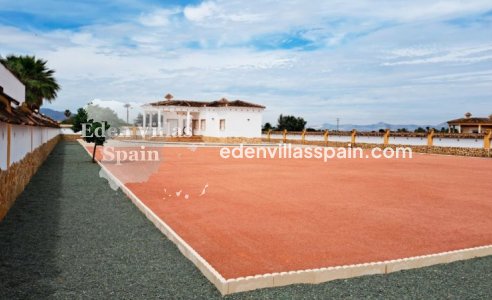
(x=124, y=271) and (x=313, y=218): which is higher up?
(x=313, y=218)

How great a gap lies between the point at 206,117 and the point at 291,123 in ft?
85.2

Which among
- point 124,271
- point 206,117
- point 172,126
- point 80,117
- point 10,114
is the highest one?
point 206,117

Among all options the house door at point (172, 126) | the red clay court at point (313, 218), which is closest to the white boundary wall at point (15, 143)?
the red clay court at point (313, 218)

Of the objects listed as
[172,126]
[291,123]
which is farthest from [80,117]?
[291,123]

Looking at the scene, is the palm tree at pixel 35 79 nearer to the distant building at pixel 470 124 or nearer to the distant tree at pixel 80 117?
the distant tree at pixel 80 117

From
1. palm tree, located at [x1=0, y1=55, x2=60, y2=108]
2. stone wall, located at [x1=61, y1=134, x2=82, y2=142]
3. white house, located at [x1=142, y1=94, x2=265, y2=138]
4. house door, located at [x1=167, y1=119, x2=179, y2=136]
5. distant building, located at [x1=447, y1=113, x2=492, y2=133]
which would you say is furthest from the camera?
stone wall, located at [x1=61, y1=134, x2=82, y2=142]

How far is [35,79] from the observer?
36.6 m

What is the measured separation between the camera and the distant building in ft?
161

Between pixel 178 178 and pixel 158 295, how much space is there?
410 inches

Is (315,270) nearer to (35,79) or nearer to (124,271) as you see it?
(124,271)

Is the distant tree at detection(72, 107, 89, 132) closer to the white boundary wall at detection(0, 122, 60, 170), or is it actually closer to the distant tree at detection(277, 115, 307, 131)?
the white boundary wall at detection(0, 122, 60, 170)

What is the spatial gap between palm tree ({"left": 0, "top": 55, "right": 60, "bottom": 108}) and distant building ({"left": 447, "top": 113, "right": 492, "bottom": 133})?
4656 cm

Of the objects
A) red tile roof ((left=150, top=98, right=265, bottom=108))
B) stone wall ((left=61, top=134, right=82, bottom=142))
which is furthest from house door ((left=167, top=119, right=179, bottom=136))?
stone wall ((left=61, top=134, right=82, bottom=142))

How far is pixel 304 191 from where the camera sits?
39.8 feet
